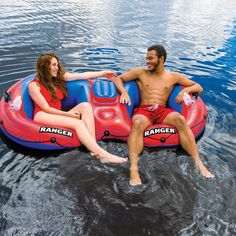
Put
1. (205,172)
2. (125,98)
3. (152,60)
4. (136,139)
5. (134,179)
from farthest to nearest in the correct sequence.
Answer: (125,98), (152,60), (136,139), (205,172), (134,179)

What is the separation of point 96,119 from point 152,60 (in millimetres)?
1004

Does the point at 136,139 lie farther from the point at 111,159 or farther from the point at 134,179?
the point at 134,179

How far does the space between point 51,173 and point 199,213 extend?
1.51 m

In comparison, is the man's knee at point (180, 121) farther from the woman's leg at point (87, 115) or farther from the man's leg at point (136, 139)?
the woman's leg at point (87, 115)

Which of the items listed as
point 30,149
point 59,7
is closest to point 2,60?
point 30,149

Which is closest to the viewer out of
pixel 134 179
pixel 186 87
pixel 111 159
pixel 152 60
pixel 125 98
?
pixel 134 179

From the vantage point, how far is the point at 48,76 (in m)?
3.87

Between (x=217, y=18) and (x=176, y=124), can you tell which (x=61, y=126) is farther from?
(x=217, y=18)

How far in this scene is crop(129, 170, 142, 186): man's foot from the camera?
3.14 m

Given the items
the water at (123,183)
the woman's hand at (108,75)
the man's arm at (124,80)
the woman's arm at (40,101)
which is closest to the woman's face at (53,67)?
the woman's arm at (40,101)

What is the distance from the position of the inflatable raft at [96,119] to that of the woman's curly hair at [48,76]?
0.30 metres

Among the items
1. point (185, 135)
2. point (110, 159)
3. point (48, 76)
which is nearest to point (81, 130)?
point (110, 159)

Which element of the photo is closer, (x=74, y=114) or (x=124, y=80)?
(x=74, y=114)

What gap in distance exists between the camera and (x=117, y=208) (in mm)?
2885
